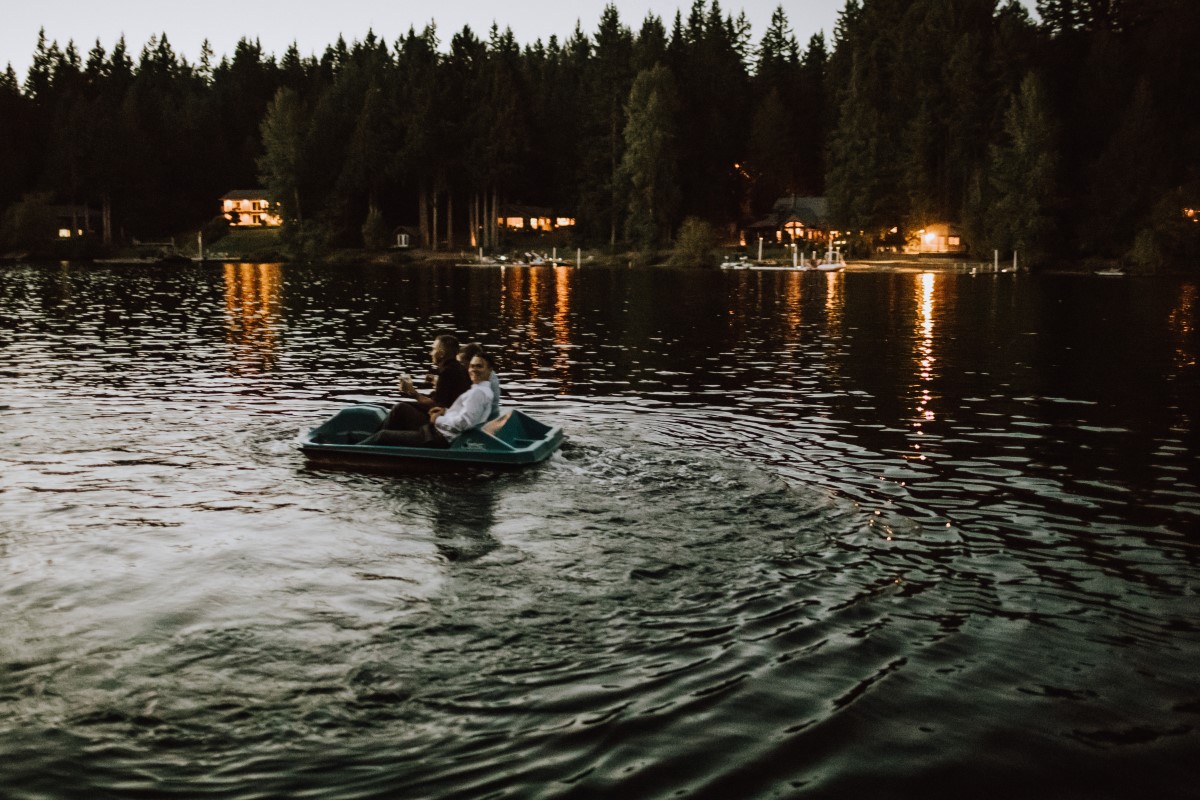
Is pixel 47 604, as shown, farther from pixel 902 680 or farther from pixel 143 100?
pixel 143 100

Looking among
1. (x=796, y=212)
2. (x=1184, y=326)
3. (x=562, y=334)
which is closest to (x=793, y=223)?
(x=796, y=212)

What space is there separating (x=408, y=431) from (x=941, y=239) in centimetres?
10726

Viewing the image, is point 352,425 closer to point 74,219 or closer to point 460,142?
point 460,142

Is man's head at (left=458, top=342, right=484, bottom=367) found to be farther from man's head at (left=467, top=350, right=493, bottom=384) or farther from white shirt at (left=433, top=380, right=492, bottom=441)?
white shirt at (left=433, top=380, right=492, bottom=441)

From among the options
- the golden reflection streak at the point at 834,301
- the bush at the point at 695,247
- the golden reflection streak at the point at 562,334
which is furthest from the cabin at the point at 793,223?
the golden reflection streak at the point at 562,334

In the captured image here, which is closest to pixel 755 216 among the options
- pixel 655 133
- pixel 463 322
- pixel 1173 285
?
pixel 655 133

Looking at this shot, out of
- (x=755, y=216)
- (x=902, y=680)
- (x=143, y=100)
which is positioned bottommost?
(x=902, y=680)

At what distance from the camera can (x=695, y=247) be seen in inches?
4557

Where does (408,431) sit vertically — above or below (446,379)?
below

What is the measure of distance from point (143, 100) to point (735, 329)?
149075 mm

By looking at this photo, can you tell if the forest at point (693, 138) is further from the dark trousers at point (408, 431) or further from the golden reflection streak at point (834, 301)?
the dark trousers at point (408, 431)

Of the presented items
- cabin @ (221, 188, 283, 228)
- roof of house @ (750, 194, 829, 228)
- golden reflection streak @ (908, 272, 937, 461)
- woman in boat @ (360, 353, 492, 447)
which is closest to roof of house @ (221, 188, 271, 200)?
cabin @ (221, 188, 283, 228)

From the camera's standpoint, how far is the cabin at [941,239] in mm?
113250

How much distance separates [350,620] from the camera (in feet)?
33.1
